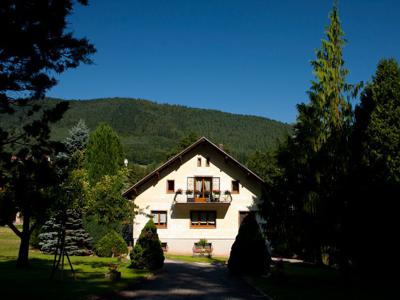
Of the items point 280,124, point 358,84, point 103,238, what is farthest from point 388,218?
point 280,124

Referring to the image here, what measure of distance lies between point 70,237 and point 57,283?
64.3 feet

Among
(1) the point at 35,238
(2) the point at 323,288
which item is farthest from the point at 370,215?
(1) the point at 35,238

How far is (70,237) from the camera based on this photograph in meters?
37.9

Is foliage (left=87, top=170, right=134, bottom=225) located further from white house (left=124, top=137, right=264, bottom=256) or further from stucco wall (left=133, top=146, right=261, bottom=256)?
stucco wall (left=133, top=146, right=261, bottom=256)

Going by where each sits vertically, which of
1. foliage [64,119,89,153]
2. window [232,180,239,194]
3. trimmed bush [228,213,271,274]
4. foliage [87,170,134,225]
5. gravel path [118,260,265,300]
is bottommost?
gravel path [118,260,265,300]

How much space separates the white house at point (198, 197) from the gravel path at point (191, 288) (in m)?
18.5

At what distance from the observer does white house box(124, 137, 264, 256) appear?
42594 mm

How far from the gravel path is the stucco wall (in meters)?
18.5

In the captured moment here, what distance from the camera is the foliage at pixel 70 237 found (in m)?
37.9

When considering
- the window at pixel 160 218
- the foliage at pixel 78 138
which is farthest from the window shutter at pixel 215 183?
the foliage at pixel 78 138

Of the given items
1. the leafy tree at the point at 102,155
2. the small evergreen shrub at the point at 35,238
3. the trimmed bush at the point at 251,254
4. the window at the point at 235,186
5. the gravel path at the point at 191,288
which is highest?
the leafy tree at the point at 102,155

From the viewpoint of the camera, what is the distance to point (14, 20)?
12.9 m

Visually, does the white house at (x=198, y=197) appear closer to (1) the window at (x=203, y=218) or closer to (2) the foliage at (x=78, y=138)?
(1) the window at (x=203, y=218)

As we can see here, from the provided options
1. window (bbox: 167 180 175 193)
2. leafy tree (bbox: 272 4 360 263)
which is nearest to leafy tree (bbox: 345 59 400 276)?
leafy tree (bbox: 272 4 360 263)
